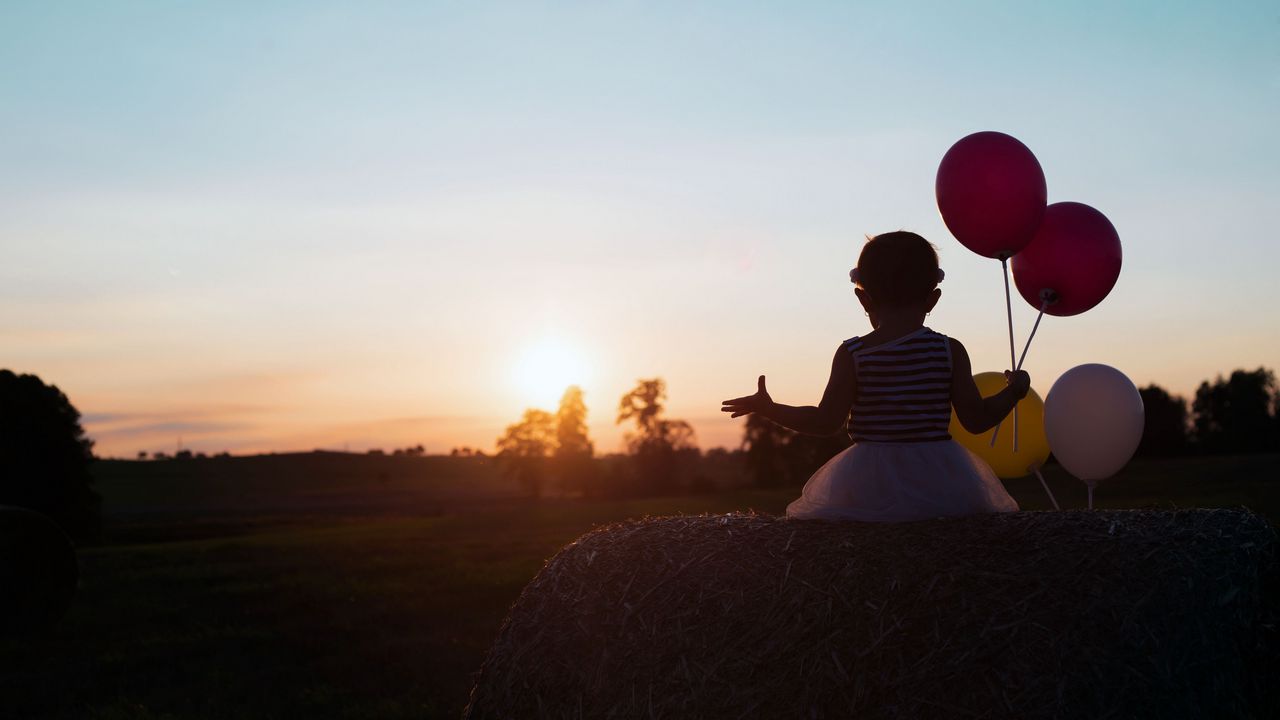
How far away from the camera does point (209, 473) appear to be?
8175 cm

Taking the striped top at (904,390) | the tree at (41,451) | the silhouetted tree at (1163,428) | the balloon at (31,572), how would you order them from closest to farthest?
1. the striped top at (904,390)
2. the balloon at (31,572)
3. the tree at (41,451)
4. the silhouetted tree at (1163,428)

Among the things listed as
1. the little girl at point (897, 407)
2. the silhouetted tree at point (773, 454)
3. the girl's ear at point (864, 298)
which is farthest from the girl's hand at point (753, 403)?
the silhouetted tree at point (773, 454)

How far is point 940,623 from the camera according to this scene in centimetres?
354

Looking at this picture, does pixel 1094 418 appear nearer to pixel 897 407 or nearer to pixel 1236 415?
pixel 897 407

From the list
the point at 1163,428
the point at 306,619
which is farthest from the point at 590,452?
the point at 306,619

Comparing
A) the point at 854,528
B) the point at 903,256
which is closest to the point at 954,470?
the point at 854,528

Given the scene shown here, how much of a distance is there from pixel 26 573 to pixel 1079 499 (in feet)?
64.1

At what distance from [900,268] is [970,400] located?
0.69 meters

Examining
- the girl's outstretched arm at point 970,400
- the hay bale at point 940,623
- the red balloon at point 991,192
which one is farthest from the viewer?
the red balloon at point 991,192

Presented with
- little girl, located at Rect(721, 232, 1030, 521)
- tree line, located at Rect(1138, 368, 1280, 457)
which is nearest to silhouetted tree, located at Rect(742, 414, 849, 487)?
tree line, located at Rect(1138, 368, 1280, 457)

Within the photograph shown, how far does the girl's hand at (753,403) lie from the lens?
432 centimetres

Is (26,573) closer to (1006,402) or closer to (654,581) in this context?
(654,581)

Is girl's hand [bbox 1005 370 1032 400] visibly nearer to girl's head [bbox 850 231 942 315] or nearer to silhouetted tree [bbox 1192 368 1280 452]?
girl's head [bbox 850 231 942 315]

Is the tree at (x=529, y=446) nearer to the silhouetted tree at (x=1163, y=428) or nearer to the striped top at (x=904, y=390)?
the silhouetted tree at (x=1163, y=428)
